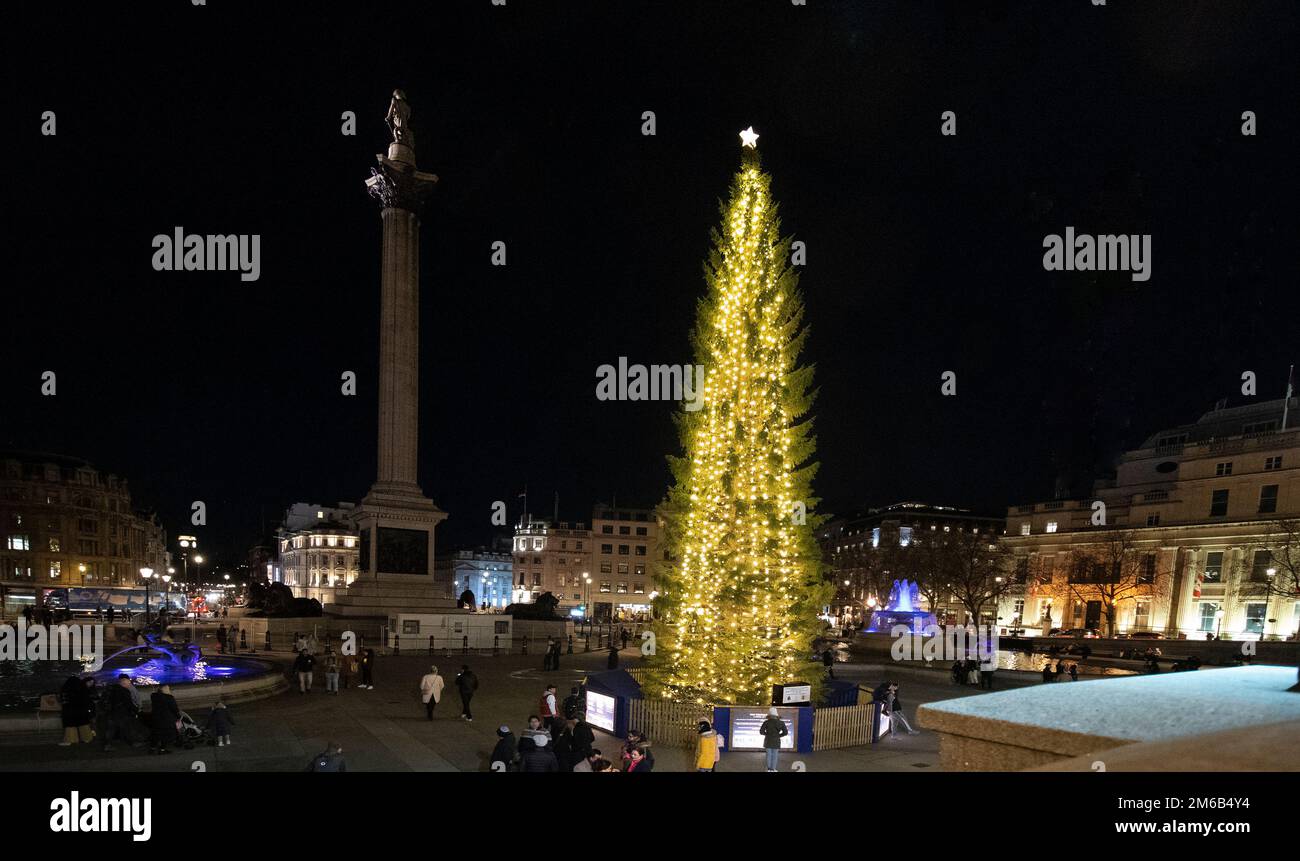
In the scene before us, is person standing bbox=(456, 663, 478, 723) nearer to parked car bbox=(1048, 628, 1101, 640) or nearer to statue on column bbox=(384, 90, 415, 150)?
statue on column bbox=(384, 90, 415, 150)

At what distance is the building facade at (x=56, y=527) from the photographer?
86438 mm

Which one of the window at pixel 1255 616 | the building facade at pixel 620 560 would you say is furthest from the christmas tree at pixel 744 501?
the building facade at pixel 620 560

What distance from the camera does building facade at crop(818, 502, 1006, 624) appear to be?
3140 inches

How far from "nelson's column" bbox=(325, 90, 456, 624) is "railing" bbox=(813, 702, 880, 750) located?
3141cm

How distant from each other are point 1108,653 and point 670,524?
4303cm

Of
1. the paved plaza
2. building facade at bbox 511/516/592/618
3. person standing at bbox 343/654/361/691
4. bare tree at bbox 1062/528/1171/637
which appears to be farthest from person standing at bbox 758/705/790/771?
building facade at bbox 511/516/592/618

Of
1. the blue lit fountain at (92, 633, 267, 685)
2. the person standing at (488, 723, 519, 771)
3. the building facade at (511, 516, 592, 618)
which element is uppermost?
the person standing at (488, 723, 519, 771)

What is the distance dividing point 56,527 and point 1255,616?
12213 cm

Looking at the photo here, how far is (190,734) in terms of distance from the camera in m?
15.5

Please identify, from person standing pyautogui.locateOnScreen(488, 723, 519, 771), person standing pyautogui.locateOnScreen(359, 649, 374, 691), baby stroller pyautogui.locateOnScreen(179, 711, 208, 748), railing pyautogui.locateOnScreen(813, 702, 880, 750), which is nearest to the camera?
person standing pyautogui.locateOnScreen(488, 723, 519, 771)

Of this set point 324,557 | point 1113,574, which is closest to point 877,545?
point 1113,574

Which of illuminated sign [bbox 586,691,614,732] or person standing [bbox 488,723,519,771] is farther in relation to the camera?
illuminated sign [bbox 586,691,614,732]
